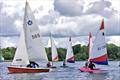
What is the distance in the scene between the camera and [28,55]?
60.9 m

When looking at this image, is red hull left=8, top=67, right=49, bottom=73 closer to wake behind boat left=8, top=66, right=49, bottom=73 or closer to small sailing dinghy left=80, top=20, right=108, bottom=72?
wake behind boat left=8, top=66, right=49, bottom=73

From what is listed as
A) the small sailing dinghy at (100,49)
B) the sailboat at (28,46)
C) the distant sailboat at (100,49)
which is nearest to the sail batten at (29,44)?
the sailboat at (28,46)

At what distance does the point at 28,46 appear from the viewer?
61094 mm

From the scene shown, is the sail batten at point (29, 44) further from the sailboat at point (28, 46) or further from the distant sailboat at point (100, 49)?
the distant sailboat at point (100, 49)

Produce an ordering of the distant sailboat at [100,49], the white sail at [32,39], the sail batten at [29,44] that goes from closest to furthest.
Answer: the sail batten at [29,44]
the white sail at [32,39]
the distant sailboat at [100,49]

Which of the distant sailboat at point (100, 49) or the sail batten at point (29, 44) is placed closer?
the sail batten at point (29, 44)

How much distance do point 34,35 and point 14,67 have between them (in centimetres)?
472

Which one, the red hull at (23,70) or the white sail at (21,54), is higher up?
the white sail at (21,54)

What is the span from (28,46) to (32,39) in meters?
1.01

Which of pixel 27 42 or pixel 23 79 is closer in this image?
pixel 23 79

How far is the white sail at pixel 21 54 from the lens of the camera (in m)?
60.4

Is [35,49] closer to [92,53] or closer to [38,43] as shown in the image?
[38,43]

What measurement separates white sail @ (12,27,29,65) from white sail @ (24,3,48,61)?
621 mm

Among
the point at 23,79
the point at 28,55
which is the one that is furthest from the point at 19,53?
the point at 23,79
